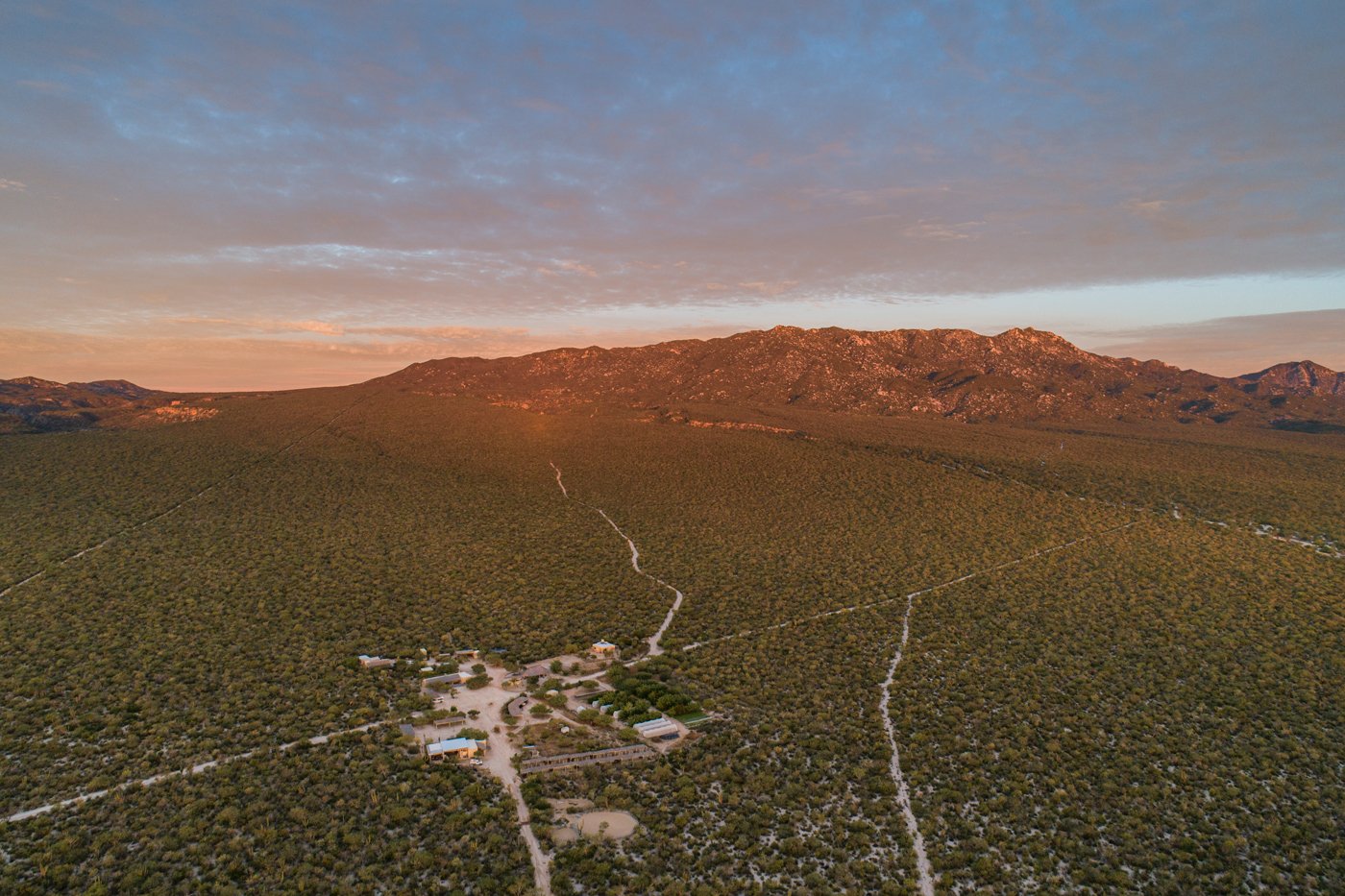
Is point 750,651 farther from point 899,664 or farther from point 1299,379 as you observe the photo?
point 1299,379

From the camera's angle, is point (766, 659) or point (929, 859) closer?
point (929, 859)

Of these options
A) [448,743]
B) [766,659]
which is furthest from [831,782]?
[448,743]

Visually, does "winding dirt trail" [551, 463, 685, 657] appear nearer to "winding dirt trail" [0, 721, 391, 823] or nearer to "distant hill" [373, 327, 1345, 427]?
"winding dirt trail" [0, 721, 391, 823]

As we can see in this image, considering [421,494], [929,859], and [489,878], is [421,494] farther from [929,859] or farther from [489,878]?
[929,859]

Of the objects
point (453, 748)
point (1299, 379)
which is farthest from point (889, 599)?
point (1299, 379)

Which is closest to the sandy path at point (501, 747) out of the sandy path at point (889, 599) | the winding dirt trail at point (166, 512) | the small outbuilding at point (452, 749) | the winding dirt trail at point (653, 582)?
the small outbuilding at point (452, 749)

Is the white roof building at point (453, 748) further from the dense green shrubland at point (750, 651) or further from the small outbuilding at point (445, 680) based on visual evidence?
the small outbuilding at point (445, 680)
